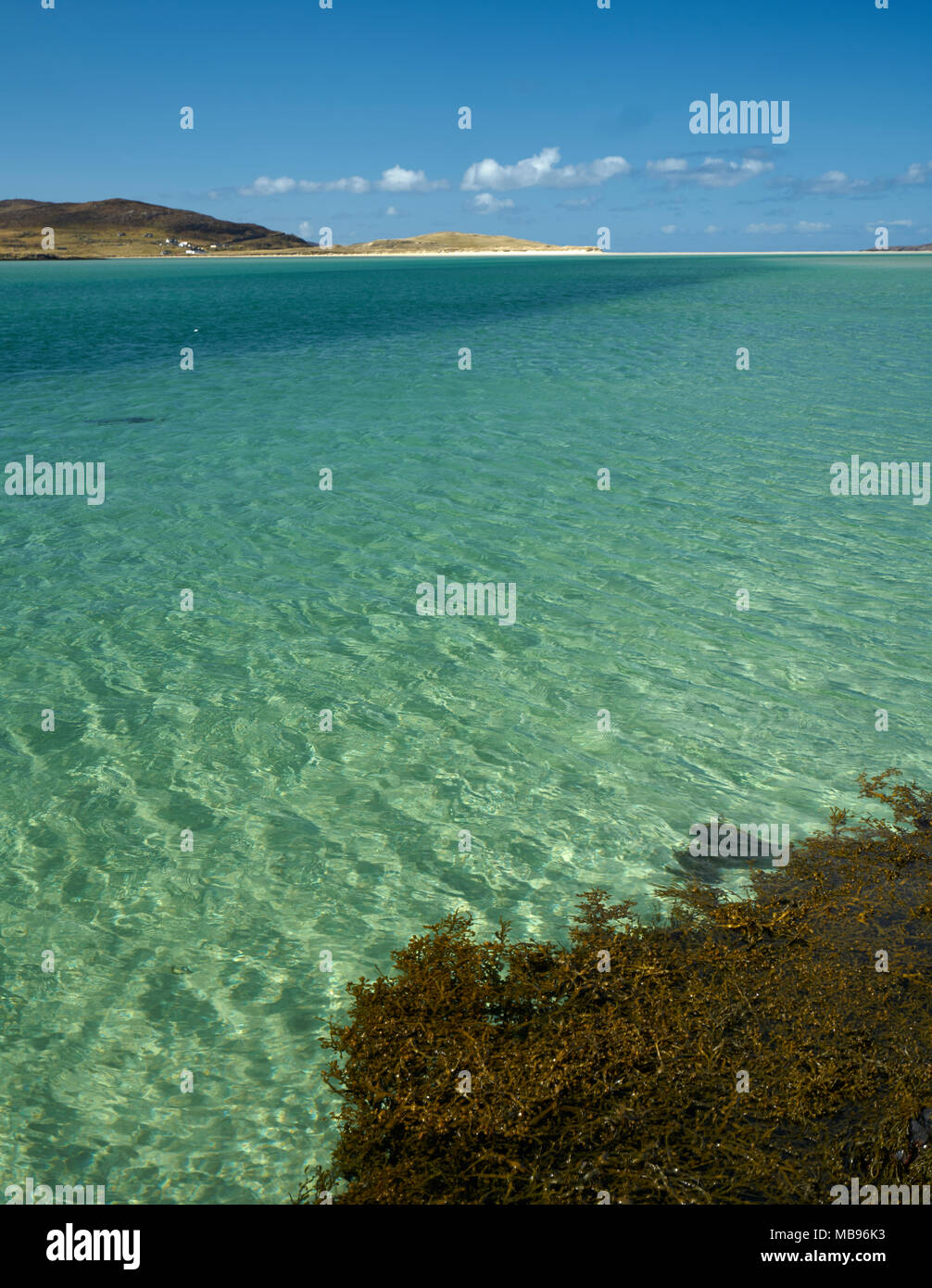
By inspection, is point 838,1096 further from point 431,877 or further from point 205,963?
point 205,963

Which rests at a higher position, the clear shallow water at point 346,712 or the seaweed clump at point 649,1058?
the clear shallow water at point 346,712

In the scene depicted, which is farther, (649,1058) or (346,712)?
(346,712)

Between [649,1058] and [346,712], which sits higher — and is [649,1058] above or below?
below

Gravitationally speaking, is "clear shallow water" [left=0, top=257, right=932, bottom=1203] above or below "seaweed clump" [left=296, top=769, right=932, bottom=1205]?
above

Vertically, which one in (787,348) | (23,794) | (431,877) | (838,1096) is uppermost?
(787,348)

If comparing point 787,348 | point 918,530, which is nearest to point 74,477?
point 918,530
